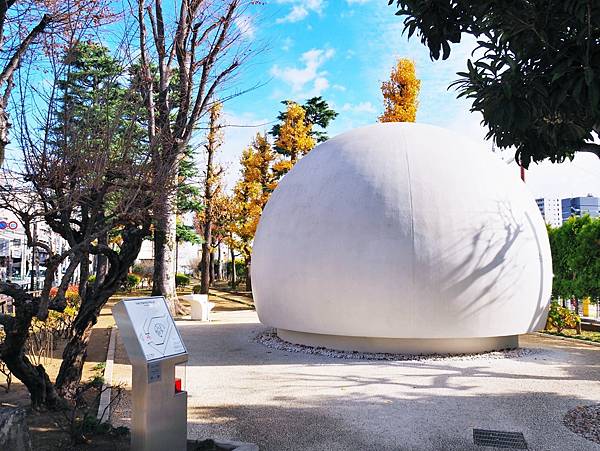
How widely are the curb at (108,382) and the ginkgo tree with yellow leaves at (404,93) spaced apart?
58.0 ft

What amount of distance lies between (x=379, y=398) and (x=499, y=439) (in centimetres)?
214

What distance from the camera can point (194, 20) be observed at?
50.8 ft

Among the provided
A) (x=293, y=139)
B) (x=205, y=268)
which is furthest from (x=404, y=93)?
(x=205, y=268)

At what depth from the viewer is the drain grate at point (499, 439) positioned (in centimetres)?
569

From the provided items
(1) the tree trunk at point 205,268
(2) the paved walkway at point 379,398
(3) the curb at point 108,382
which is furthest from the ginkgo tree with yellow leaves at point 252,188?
(2) the paved walkway at point 379,398

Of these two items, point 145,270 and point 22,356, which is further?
point 145,270

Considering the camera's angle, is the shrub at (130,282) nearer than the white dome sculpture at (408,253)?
No

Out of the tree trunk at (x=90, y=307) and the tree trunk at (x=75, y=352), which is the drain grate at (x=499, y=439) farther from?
the tree trunk at (x=75, y=352)

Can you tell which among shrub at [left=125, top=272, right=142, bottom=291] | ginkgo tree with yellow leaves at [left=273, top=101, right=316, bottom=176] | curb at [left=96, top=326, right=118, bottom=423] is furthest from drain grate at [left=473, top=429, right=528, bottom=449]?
shrub at [left=125, top=272, right=142, bottom=291]

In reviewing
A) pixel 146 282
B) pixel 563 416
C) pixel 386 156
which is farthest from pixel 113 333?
Result: pixel 146 282

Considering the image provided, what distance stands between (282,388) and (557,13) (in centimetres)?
637

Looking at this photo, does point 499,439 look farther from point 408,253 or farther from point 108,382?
point 108,382

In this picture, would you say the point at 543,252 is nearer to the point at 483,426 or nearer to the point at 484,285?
the point at 484,285

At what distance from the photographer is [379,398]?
7.73m
